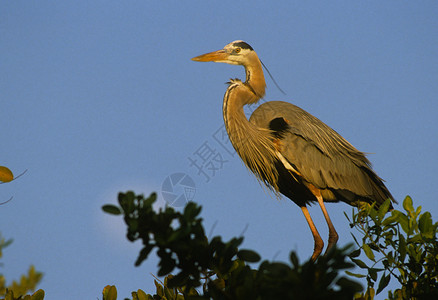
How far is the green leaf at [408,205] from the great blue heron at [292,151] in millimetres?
2762

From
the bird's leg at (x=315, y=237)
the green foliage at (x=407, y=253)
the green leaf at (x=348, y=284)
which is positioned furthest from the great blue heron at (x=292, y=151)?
the green leaf at (x=348, y=284)

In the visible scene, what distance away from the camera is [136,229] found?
1743 millimetres

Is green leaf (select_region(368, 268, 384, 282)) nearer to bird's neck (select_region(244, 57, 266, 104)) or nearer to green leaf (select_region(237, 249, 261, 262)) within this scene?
green leaf (select_region(237, 249, 261, 262))

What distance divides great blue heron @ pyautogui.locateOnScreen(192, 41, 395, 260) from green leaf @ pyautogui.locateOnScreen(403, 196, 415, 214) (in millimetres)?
2762

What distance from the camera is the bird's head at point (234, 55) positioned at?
6660 mm

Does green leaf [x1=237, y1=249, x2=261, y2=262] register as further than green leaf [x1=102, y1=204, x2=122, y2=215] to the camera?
Yes

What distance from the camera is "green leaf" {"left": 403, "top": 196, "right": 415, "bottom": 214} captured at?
3297 millimetres

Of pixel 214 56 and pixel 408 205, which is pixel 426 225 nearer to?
→ pixel 408 205

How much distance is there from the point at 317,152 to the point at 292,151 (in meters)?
0.34

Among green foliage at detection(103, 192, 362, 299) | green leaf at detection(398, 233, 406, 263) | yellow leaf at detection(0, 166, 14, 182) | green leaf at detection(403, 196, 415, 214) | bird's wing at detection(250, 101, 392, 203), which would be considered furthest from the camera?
bird's wing at detection(250, 101, 392, 203)

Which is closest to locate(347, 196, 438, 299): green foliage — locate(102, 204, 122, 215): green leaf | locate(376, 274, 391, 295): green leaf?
locate(376, 274, 391, 295): green leaf

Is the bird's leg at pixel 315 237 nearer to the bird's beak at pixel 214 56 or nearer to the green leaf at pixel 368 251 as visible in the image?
the bird's beak at pixel 214 56

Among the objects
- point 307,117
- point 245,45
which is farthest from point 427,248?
point 245,45

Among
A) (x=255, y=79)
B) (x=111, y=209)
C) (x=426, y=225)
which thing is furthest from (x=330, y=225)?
(x=111, y=209)
